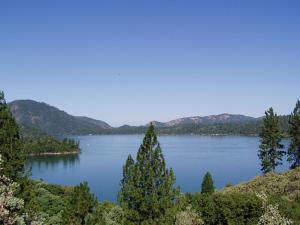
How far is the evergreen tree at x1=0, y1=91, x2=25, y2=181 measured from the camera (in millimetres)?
26819

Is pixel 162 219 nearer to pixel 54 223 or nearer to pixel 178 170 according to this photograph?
pixel 54 223

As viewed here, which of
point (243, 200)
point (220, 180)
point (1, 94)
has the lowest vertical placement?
point (220, 180)

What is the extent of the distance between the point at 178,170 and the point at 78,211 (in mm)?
122629

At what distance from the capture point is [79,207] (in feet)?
90.0

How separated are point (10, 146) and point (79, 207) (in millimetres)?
6770

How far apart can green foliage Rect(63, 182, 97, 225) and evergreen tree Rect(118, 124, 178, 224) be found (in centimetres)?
265

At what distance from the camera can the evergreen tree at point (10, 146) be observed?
26.8 metres

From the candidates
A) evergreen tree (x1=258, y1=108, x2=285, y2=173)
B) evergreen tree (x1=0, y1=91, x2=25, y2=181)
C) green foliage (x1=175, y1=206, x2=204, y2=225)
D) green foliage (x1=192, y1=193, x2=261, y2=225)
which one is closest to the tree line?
evergreen tree (x1=258, y1=108, x2=285, y2=173)

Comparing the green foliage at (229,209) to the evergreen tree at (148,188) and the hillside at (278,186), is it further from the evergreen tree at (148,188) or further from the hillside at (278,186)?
the evergreen tree at (148,188)

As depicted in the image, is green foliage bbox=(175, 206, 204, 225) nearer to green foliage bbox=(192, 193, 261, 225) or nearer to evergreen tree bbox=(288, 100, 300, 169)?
green foliage bbox=(192, 193, 261, 225)

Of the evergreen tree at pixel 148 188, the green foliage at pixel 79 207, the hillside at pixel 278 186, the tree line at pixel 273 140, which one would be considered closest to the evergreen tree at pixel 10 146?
the green foliage at pixel 79 207

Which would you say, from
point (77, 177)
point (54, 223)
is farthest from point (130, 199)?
point (77, 177)

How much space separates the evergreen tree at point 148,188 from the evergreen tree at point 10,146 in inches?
318

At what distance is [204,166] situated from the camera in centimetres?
15962
